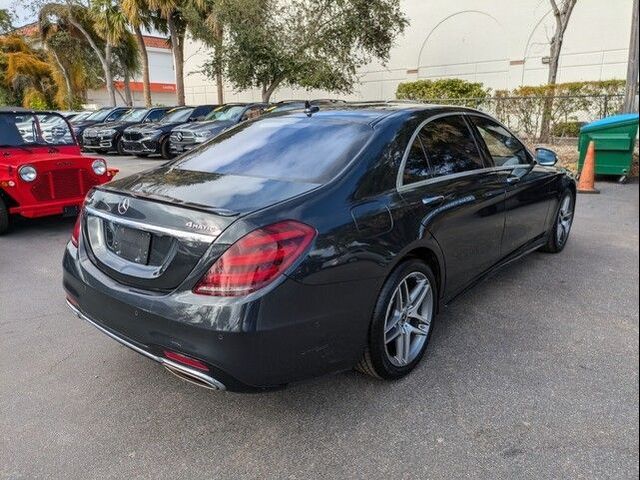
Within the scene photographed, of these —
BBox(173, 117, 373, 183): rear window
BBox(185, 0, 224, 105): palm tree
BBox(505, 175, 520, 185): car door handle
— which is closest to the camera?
BBox(173, 117, 373, 183): rear window

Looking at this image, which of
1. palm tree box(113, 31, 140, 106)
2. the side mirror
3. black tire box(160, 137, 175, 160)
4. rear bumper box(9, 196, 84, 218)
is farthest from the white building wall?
the side mirror

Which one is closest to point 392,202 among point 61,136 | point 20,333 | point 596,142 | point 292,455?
point 292,455

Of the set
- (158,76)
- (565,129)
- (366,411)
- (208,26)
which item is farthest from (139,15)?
(158,76)

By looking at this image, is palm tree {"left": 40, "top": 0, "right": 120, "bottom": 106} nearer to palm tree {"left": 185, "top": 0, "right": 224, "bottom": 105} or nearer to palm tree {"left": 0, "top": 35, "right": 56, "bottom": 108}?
palm tree {"left": 185, "top": 0, "right": 224, "bottom": 105}

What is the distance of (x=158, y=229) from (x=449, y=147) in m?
2.12

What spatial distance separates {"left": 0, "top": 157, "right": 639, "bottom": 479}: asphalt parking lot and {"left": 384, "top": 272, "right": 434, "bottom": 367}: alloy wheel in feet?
0.54

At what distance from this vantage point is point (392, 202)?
2912mm

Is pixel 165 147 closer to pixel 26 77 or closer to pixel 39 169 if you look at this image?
pixel 39 169

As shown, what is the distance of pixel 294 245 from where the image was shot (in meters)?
2.38

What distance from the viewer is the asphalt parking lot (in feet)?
7.96

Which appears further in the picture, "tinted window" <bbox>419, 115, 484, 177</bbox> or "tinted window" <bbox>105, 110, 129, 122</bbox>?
"tinted window" <bbox>105, 110, 129, 122</bbox>

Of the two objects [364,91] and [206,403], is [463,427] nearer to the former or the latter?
[206,403]

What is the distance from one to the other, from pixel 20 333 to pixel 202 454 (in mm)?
2194

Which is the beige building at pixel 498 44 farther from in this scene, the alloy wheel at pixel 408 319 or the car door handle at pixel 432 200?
the alloy wheel at pixel 408 319
